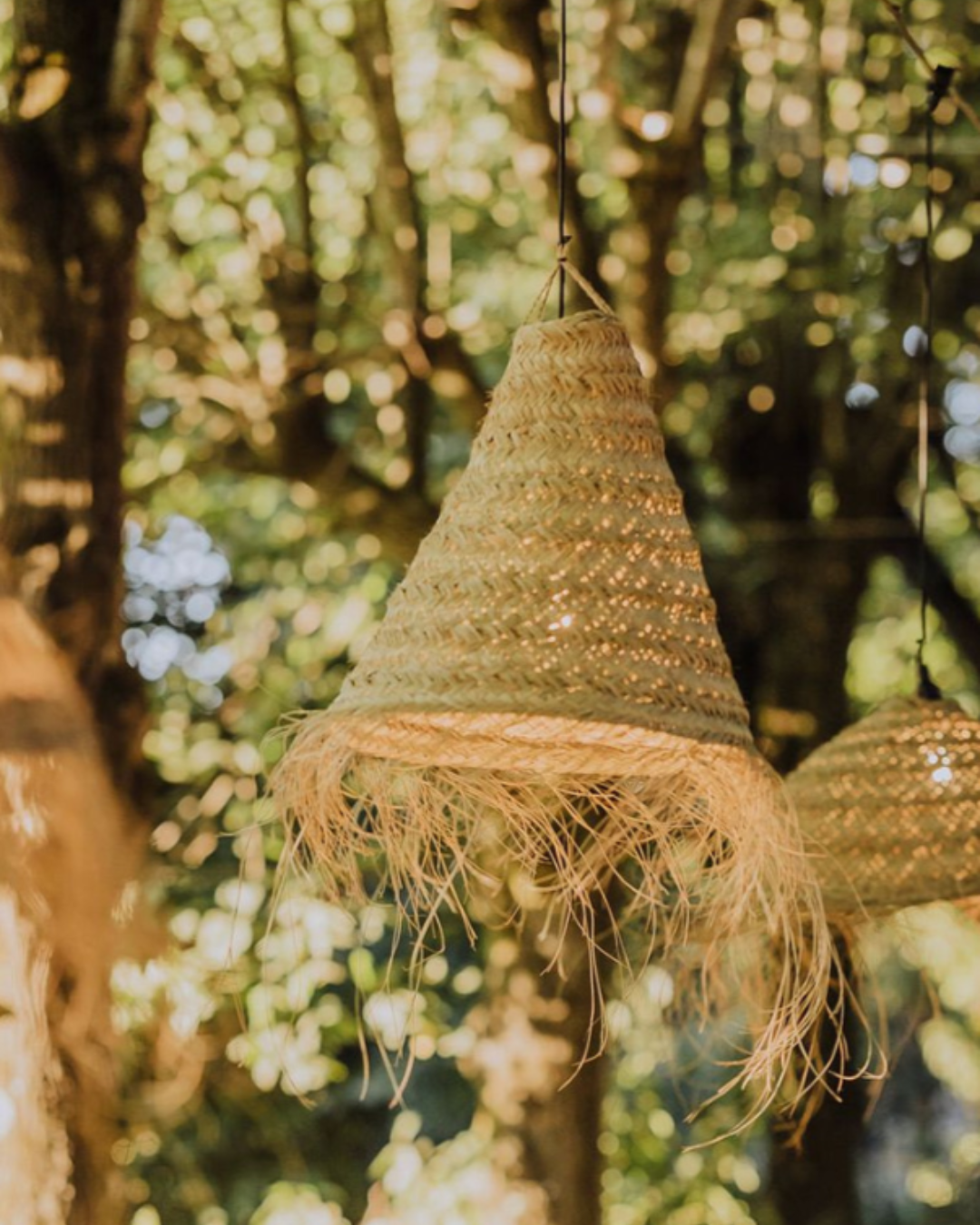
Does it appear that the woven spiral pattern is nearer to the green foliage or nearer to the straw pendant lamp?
the straw pendant lamp

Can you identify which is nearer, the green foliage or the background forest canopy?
the background forest canopy

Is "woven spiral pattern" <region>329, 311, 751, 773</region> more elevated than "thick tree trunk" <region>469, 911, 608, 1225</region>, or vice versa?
"woven spiral pattern" <region>329, 311, 751, 773</region>

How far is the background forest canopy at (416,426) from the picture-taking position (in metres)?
5.60

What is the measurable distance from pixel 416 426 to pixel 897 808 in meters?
2.62

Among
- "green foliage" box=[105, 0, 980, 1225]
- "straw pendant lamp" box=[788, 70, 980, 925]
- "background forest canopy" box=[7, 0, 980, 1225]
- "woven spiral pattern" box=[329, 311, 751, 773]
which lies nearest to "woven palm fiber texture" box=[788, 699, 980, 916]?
"straw pendant lamp" box=[788, 70, 980, 925]

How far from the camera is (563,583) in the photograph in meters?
1.99

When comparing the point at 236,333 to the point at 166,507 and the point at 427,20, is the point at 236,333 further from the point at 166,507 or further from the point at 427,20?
the point at 427,20

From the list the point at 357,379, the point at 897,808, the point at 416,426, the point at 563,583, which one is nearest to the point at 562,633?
the point at 563,583

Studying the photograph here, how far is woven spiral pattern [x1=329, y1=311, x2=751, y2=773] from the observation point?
76.4 inches

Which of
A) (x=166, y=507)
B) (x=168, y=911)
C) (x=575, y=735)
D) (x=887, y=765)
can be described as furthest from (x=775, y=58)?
(x=575, y=735)

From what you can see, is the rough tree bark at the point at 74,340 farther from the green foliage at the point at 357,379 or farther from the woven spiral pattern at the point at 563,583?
the green foliage at the point at 357,379

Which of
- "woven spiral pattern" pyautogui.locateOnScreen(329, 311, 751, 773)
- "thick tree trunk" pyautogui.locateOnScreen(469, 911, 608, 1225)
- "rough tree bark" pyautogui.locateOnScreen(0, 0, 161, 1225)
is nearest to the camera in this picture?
"woven spiral pattern" pyautogui.locateOnScreen(329, 311, 751, 773)

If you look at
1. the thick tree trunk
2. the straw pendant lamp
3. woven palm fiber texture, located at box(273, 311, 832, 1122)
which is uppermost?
woven palm fiber texture, located at box(273, 311, 832, 1122)

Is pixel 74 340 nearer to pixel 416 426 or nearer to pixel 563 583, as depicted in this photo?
pixel 563 583
